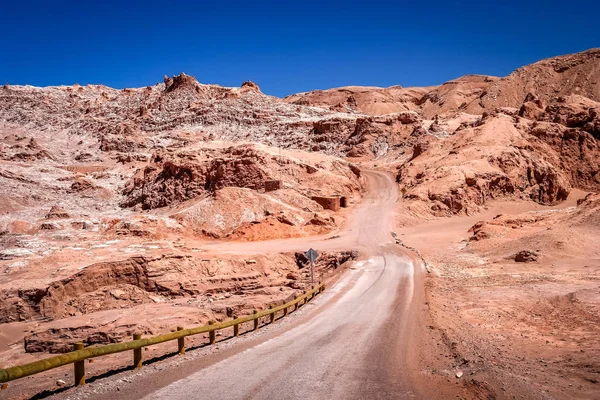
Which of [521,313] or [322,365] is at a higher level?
[322,365]

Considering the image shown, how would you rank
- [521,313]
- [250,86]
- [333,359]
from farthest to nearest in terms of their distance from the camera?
[250,86], [521,313], [333,359]

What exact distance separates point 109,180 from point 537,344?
5754cm

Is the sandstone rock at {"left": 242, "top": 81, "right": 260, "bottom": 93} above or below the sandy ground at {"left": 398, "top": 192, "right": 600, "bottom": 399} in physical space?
above

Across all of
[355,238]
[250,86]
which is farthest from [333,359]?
[250,86]

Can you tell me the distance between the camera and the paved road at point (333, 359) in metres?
7.03

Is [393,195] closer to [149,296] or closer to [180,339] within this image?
[149,296]

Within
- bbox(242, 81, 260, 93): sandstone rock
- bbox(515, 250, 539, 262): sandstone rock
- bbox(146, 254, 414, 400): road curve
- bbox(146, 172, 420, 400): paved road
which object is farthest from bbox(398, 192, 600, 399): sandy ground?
bbox(242, 81, 260, 93): sandstone rock

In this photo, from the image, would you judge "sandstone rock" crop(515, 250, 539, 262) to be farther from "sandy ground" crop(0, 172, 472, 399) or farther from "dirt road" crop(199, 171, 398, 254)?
"dirt road" crop(199, 171, 398, 254)

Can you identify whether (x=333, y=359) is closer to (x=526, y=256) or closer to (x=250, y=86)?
(x=526, y=256)

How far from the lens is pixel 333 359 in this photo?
29.6ft

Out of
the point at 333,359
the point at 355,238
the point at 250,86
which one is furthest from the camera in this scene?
the point at 250,86

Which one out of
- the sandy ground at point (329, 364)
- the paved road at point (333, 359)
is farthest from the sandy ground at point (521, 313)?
the paved road at point (333, 359)

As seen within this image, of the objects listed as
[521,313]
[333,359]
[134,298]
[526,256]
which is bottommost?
[134,298]

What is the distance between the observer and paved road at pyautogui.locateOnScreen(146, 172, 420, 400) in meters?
7.03
